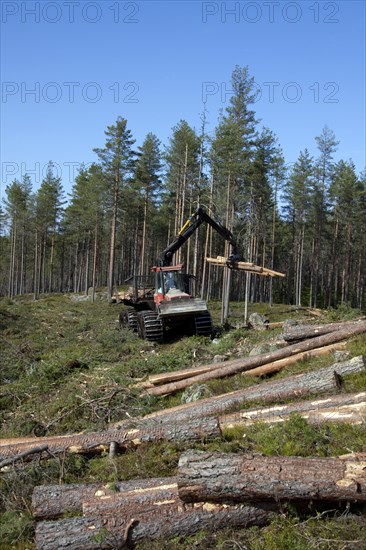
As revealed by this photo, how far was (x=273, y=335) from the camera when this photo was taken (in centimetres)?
1527

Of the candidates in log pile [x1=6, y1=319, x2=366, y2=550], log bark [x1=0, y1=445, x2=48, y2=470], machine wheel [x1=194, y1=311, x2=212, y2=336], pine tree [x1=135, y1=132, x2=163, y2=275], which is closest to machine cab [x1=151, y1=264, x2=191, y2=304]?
machine wheel [x1=194, y1=311, x2=212, y2=336]

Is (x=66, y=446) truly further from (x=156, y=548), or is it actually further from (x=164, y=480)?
(x=156, y=548)

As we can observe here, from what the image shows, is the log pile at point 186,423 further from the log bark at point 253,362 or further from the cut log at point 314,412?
the log bark at point 253,362

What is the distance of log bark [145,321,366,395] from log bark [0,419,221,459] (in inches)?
125

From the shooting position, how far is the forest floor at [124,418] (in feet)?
16.8

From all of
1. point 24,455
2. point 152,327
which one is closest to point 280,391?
point 24,455

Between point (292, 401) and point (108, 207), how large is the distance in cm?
3349

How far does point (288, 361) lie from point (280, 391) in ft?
7.28

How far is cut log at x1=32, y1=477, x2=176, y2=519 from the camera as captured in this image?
5762mm

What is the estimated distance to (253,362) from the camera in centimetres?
1088

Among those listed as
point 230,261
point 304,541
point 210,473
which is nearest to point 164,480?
point 210,473

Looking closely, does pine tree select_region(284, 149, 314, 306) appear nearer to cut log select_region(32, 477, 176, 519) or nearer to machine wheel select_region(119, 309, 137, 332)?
machine wheel select_region(119, 309, 137, 332)

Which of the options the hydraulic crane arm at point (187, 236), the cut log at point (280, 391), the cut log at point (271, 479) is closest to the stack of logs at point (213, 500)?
the cut log at point (271, 479)

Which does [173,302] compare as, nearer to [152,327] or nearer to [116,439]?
[152,327]
